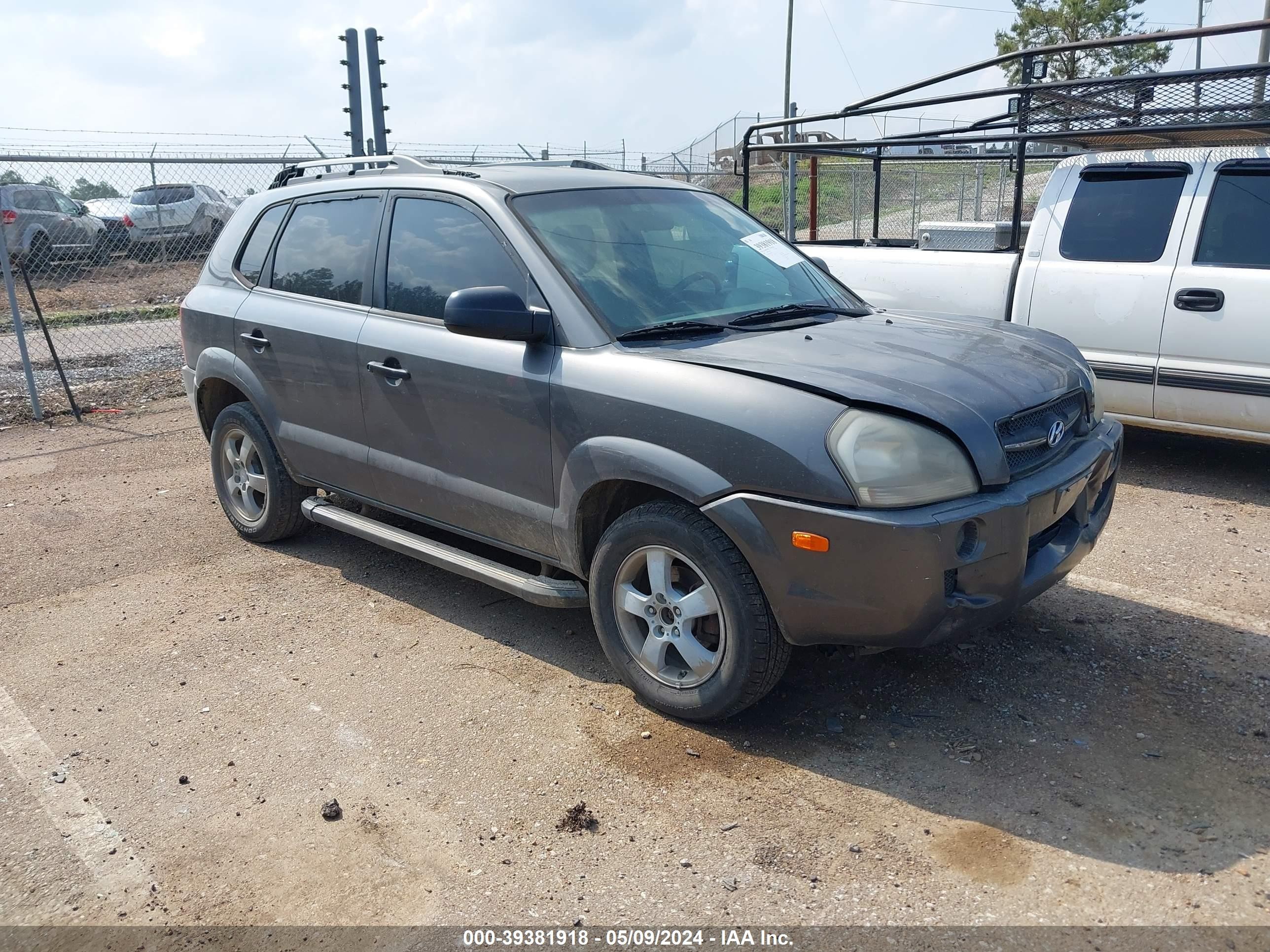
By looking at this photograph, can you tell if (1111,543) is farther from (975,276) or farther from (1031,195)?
(1031,195)

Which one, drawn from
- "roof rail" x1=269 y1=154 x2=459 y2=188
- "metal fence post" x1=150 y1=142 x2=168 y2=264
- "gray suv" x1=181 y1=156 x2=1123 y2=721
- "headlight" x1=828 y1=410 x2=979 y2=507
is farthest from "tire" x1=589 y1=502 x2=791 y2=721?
"metal fence post" x1=150 y1=142 x2=168 y2=264

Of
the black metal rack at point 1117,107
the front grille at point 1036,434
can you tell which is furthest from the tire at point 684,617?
the black metal rack at point 1117,107

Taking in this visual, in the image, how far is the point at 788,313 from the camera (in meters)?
4.11

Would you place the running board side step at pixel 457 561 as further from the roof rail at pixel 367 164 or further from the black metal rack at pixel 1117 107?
the black metal rack at pixel 1117 107

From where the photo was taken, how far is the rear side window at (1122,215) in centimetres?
603

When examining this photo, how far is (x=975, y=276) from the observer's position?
6660 mm

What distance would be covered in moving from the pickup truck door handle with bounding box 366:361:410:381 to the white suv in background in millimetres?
10357

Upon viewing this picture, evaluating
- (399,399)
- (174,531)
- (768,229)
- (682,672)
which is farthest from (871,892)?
(174,531)

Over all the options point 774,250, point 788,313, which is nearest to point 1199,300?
point 774,250

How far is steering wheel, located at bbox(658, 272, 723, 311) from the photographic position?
12.9ft

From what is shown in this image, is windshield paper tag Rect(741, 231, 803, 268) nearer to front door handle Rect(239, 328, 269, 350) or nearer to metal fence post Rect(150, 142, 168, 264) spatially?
front door handle Rect(239, 328, 269, 350)

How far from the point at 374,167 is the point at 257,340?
106 cm

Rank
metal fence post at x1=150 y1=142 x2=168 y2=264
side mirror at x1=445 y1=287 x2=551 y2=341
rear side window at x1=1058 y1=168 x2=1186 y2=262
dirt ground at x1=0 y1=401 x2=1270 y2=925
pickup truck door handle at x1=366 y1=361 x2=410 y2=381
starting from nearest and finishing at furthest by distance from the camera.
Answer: dirt ground at x1=0 y1=401 x2=1270 y2=925 < side mirror at x1=445 y1=287 x2=551 y2=341 < pickup truck door handle at x1=366 y1=361 x2=410 y2=381 < rear side window at x1=1058 y1=168 x2=1186 y2=262 < metal fence post at x1=150 y1=142 x2=168 y2=264

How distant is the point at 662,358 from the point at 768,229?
5.47 ft
